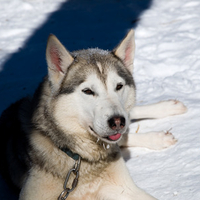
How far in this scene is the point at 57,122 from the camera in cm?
309

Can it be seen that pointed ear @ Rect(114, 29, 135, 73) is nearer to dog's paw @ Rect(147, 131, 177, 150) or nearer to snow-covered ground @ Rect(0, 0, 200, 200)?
dog's paw @ Rect(147, 131, 177, 150)

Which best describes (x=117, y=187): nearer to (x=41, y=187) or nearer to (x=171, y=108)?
(x=41, y=187)

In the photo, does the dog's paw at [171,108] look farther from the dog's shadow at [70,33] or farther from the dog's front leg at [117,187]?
the dog's shadow at [70,33]

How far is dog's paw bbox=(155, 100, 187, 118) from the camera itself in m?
4.42

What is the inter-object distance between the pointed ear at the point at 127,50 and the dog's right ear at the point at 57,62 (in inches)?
19.0

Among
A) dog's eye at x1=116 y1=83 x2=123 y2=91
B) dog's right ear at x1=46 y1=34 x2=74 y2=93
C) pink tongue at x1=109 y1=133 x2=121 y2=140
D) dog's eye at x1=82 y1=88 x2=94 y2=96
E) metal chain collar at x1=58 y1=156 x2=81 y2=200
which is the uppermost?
dog's right ear at x1=46 y1=34 x2=74 y2=93

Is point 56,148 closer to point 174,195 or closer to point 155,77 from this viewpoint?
point 174,195

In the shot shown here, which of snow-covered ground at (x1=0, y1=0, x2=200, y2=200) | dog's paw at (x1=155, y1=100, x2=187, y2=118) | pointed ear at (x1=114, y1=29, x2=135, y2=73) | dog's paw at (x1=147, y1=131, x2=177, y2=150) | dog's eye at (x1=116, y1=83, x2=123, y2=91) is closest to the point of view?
dog's eye at (x1=116, y1=83, x2=123, y2=91)

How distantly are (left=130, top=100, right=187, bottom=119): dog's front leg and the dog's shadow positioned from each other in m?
1.61

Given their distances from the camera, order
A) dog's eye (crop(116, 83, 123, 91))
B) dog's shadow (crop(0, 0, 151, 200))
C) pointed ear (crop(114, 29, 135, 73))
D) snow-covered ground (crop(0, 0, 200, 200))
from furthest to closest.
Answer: dog's shadow (crop(0, 0, 151, 200)), snow-covered ground (crop(0, 0, 200, 200)), pointed ear (crop(114, 29, 135, 73)), dog's eye (crop(116, 83, 123, 91))

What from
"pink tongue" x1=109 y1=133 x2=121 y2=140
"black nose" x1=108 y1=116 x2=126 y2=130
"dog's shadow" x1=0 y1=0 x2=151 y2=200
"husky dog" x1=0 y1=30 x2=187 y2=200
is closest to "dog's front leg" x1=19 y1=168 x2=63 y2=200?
"husky dog" x1=0 y1=30 x2=187 y2=200

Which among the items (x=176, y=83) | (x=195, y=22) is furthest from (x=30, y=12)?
(x=176, y=83)

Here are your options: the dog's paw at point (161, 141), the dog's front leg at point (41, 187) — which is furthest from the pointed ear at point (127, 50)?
the dog's front leg at point (41, 187)

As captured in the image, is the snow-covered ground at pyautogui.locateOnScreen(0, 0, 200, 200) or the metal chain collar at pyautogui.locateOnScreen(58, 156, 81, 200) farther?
the snow-covered ground at pyautogui.locateOnScreen(0, 0, 200, 200)
